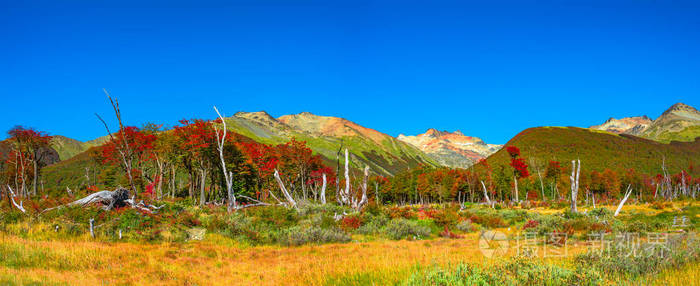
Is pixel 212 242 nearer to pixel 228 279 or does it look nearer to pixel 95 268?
pixel 95 268

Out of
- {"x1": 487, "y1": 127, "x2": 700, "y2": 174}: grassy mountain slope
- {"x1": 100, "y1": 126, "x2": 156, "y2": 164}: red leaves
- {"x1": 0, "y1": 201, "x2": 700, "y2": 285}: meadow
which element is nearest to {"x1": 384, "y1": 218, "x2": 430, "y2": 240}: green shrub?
{"x1": 0, "y1": 201, "x2": 700, "y2": 285}: meadow

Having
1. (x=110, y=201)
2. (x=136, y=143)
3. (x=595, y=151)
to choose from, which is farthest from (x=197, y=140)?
(x=595, y=151)

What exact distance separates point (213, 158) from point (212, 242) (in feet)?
85.5

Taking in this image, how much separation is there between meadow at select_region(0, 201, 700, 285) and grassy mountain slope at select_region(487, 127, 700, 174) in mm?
92231

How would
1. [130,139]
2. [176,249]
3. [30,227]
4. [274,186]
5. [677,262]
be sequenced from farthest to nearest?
[274,186] < [130,139] < [30,227] < [176,249] < [677,262]

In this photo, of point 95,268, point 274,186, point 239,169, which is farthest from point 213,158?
point 95,268

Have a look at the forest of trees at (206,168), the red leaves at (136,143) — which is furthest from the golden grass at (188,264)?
the red leaves at (136,143)

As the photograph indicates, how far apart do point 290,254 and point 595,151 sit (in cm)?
13023

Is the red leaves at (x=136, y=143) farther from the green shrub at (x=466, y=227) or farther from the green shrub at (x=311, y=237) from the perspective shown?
the green shrub at (x=466, y=227)

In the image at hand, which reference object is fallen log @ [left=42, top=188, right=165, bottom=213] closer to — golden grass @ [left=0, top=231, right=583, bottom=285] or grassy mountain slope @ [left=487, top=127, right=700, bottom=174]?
golden grass @ [left=0, top=231, right=583, bottom=285]

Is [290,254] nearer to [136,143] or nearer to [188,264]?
[188,264]

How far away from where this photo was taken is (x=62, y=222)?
1361cm

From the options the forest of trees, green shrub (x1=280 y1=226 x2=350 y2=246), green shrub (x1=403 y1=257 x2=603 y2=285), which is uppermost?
the forest of trees

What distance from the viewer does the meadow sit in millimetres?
6195
